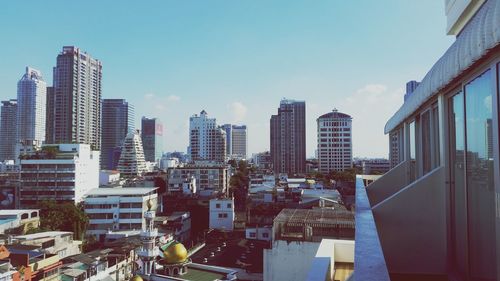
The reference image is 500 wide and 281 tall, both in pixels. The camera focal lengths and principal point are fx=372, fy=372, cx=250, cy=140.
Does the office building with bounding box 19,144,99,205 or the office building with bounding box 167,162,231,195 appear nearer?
the office building with bounding box 19,144,99,205

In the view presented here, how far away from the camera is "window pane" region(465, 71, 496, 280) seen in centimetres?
201

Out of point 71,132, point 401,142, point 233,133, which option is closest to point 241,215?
point 401,142

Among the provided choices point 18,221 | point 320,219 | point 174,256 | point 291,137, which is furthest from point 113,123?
point 320,219

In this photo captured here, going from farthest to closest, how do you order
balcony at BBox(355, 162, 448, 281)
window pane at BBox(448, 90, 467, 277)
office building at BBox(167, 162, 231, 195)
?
office building at BBox(167, 162, 231, 195), balcony at BBox(355, 162, 448, 281), window pane at BBox(448, 90, 467, 277)

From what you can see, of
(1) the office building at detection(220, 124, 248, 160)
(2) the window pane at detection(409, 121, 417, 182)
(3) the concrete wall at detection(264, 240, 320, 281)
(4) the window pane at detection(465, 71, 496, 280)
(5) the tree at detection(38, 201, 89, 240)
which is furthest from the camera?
(1) the office building at detection(220, 124, 248, 160)

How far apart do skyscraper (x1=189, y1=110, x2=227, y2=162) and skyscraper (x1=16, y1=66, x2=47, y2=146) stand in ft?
109

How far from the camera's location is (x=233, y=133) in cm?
13400

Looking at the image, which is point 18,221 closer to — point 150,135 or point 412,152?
point 412,152

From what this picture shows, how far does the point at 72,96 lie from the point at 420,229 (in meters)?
79.1

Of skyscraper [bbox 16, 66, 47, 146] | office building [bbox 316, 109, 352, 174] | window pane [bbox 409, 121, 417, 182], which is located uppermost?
skyscraper [bbox 16, 66, 47, 146]

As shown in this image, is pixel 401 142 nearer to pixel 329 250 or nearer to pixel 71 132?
pixel 329 250

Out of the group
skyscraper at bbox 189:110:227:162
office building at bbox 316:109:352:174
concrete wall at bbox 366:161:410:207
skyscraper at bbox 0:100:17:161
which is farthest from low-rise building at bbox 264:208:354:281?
skyscraper at bbox 0:100:17:161

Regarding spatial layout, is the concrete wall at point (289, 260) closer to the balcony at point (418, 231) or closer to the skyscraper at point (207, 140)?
the balcony at point (418, 231)

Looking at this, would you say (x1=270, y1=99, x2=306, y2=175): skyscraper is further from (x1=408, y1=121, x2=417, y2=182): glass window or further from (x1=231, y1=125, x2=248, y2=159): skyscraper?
(x1=408, y1=121, x2=417, y2=182): glass window
